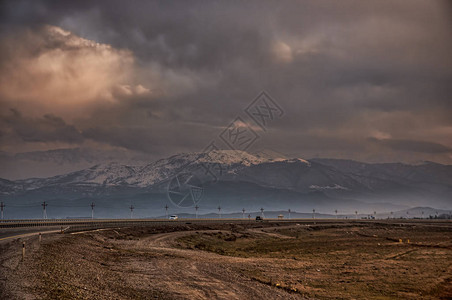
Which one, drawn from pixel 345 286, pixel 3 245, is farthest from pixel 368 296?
pixel 3 245

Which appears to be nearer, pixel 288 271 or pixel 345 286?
pixel 345 286

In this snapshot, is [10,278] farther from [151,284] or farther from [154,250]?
[154,250]

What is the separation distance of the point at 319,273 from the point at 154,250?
77.1ft

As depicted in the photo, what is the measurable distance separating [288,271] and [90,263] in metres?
20.3

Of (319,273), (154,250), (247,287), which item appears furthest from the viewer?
(154,250)

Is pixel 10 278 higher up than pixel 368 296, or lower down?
higher up

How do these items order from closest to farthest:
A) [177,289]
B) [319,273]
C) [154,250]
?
[177,289] < [319,273] < [154,250]

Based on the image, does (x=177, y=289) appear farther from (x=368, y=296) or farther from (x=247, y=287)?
(x=368, y=296)

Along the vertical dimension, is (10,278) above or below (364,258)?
above

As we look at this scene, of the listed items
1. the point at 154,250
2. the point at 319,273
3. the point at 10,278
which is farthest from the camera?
the point at 154,250

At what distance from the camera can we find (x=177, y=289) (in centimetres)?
3041

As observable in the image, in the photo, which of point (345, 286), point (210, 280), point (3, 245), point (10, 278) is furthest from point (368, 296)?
point (3, 245)

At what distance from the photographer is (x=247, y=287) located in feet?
110

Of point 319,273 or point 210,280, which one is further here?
point 319,273
